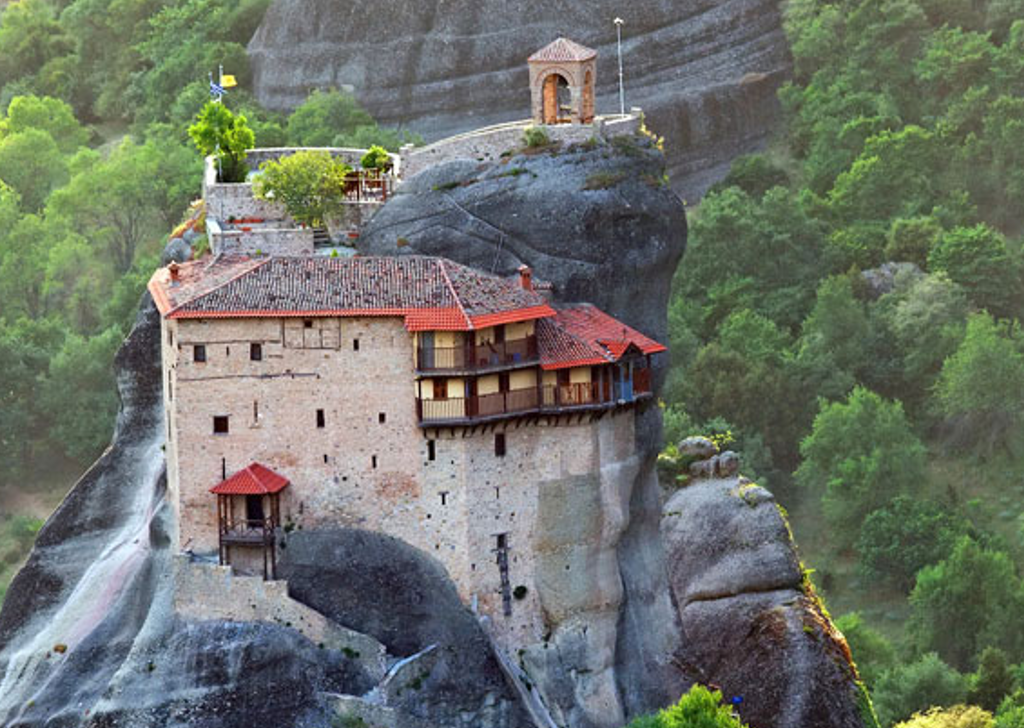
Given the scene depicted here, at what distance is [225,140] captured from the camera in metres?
142

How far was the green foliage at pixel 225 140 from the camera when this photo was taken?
465ft

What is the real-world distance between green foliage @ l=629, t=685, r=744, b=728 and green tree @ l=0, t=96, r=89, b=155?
66.2 m

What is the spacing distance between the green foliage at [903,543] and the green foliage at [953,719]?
1250 cm

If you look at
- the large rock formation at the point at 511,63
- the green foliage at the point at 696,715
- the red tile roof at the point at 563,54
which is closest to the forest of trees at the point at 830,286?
the large rock formation at the point at 511,63

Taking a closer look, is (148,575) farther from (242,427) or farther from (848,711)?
(848,711)

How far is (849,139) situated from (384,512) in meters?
58.6

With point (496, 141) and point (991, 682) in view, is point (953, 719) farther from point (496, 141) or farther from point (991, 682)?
point (496, 141)

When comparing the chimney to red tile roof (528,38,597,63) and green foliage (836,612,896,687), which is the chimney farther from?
green foliage (836,612,896,687)

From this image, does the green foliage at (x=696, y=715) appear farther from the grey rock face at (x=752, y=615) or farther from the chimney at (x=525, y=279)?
the chimney at (x=525, y=279)

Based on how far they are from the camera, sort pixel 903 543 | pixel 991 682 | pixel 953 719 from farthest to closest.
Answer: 1. pixel 903 543
2. pixel 991 682
3. pixel 953 719

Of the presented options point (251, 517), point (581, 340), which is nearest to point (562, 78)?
point (581, 340)

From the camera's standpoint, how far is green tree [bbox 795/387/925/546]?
16538 centimetres

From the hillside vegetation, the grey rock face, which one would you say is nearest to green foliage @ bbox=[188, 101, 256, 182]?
the grey rock face

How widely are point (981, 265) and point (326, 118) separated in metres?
25.6
